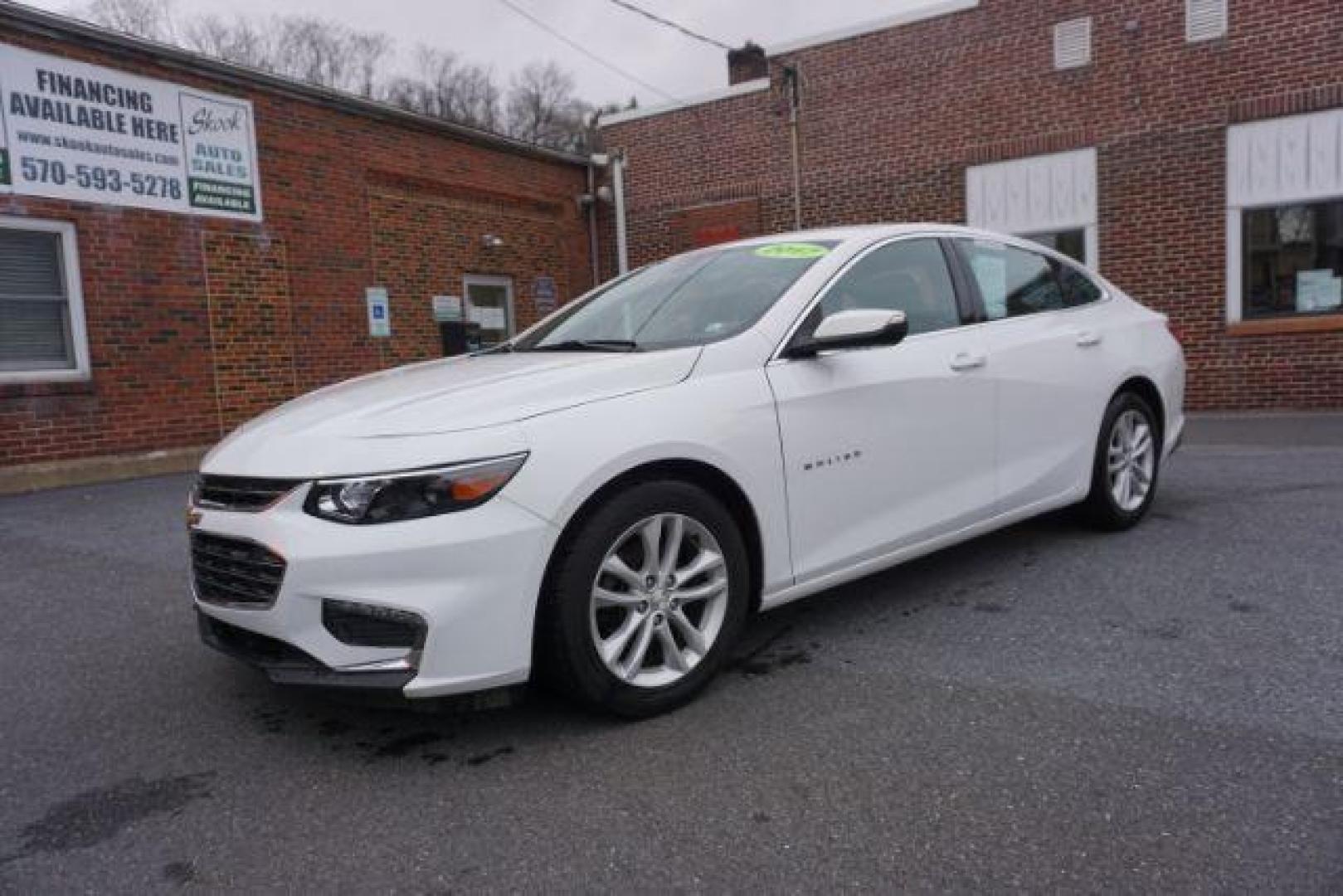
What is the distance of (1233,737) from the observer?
255 centimetres

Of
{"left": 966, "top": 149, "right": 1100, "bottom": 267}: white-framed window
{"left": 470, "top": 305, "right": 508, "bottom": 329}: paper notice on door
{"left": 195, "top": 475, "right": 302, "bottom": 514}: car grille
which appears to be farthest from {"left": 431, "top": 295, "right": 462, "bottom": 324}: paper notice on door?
{"left": 195, "top": 475, "right": 302, "bottom": 514}: car grille

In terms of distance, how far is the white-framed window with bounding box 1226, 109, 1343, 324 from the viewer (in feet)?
32.4

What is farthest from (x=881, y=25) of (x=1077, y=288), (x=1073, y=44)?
(x=1077, y=288)

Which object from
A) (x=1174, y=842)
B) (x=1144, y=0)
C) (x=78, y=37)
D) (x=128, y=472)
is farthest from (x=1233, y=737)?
(x=1144, y=0)

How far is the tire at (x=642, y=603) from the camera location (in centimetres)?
263

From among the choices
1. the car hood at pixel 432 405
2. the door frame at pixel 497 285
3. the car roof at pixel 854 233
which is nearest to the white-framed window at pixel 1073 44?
the door frame at pixel 497 285

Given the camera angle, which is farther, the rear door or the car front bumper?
the rear door

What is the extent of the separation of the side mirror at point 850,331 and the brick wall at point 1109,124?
9.14 meters

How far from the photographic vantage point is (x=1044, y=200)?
11.4 meters

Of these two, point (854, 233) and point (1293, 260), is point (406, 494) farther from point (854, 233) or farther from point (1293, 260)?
point (1293, 260)

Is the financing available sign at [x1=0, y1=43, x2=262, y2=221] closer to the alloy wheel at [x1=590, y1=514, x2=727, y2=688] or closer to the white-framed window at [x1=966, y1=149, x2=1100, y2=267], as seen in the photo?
the alloy wheel at [x1=590, y1=514, x2=727, y2=688]

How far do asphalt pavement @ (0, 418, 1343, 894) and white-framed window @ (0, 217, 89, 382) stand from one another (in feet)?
16.9

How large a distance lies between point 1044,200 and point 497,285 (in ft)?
23.4

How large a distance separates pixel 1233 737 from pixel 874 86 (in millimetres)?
11285
